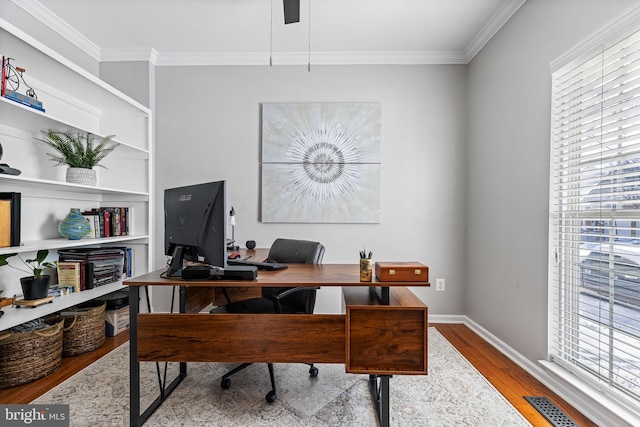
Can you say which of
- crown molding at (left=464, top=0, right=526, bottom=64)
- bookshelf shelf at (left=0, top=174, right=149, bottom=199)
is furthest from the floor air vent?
bookshelf shelf at (left=0, top=174, right=149, bottom=199)

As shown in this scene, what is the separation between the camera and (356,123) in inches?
118

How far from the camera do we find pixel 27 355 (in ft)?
6.16

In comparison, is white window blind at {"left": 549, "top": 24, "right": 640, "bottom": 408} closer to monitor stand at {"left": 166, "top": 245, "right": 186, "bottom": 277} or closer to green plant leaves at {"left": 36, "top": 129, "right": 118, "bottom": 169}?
monitor stand at {"left": 166, "top": 245, "right": 186, "bottom": 277}

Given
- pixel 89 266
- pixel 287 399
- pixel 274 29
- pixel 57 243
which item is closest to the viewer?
pixel 287 399

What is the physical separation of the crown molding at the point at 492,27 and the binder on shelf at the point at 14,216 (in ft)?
12.0

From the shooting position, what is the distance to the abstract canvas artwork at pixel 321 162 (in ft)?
9.85

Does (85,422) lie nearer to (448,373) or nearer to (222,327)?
(222,327)

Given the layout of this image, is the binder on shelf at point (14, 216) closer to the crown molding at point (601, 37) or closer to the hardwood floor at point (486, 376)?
the hardwood floor at point (486, 376)

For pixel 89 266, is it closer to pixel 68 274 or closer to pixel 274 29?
pixel 68 274

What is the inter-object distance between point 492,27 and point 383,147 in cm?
131

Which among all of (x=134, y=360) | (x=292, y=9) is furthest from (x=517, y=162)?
(x=134, y=360)

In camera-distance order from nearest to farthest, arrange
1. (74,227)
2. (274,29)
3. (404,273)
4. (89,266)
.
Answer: (404,273)
(74,227)
(89,266)
(274,29)

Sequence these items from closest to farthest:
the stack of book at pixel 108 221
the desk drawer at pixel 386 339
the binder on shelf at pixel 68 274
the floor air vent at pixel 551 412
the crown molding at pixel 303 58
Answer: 1. the desk drawer at pixel 386 339
2. the floor air vent at pixel 551 412
3. the binder on shelf at pixel 68 274
4. the stack of book at pixel 108 221
5. the crown molding at pixel 303 58

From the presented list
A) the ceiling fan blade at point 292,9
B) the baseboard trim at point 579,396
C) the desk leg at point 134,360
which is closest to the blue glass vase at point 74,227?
the desk leg at point 134,360
